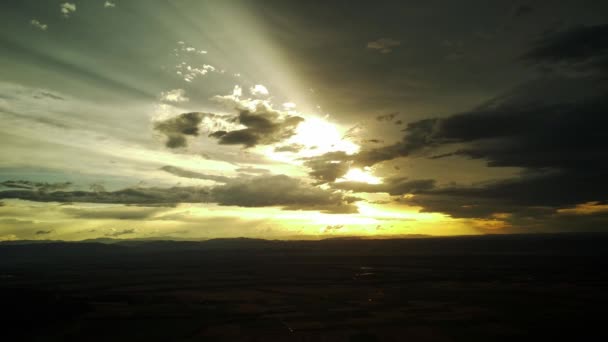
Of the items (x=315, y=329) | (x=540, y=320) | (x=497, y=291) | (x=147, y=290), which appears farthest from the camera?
(x=147, y=290)

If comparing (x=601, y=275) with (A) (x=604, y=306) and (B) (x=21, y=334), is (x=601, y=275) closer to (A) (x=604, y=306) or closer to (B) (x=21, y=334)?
(A) (x=604, y=306)

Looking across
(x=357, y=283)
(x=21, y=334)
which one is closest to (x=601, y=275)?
(x=357, y=283)

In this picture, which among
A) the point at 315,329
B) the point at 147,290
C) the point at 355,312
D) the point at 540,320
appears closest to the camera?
the point at 315,329

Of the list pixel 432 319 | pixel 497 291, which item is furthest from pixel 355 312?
pixel 497 291

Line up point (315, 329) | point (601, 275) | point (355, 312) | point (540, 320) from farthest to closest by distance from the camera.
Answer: point (601, 275) → point (355, 312) → point (540, 320) → point (315, 329)

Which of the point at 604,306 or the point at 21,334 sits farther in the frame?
the point at 604,306

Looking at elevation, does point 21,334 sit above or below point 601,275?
below

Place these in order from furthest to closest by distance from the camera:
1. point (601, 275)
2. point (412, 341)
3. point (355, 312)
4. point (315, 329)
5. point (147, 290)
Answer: point (601, 275) < point (147, 290) < point (355, 312) < point (315, 329) < point (412, 341)

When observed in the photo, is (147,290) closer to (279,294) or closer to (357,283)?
(279,294)

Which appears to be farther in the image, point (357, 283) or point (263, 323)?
point (357, 283)
